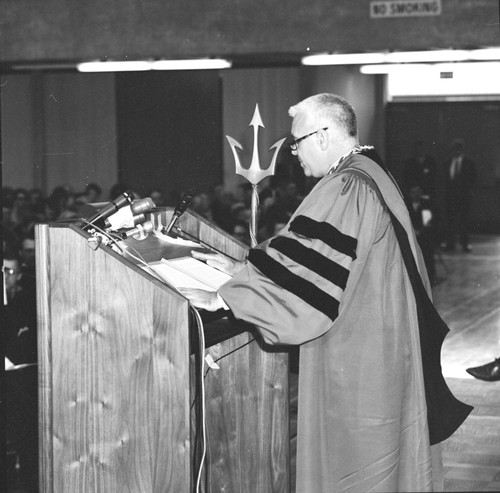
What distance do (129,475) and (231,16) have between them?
522 cm

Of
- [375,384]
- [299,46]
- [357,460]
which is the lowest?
[357,460]

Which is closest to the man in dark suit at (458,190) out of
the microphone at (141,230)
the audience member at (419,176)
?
the audience member at (419,176)

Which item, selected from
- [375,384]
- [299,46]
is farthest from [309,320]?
[299,46]

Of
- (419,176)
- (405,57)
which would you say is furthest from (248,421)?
(419,176)

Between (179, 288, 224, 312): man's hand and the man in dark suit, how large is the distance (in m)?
9.43

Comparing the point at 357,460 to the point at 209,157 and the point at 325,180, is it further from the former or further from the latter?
the point at 209,157

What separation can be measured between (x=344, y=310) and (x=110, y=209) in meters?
0.77

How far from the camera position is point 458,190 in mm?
12289

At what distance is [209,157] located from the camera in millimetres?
9773

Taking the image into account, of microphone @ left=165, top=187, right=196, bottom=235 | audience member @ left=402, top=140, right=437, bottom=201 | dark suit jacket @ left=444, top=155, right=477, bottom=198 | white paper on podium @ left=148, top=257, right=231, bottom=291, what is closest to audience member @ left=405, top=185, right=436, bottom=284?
audience member @ left=402, top=140, right=437, bottom=201

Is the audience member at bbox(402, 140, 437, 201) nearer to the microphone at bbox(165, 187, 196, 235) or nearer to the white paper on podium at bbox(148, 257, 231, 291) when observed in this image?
the microphone at bbox(165, 187, 196, 235)

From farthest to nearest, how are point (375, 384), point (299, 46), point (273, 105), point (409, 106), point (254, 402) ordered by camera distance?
point (409, 106)
point (273, 105)
point (299, 46)
point (254, 402)
point (375, 384)

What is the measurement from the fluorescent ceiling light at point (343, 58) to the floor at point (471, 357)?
2.24 metres

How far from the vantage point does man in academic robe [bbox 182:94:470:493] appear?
2.68 m
